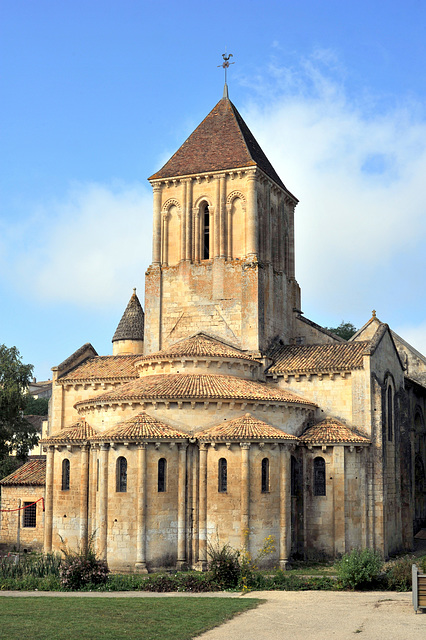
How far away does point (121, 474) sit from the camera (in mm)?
31906

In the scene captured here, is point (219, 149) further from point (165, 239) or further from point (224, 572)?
point (224, 572)

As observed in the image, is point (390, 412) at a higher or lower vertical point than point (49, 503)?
higher

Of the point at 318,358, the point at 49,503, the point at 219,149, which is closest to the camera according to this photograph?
the point at 49,503

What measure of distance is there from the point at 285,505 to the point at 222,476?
2852 mm

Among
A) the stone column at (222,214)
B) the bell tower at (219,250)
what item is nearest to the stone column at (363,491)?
the bell tower at (219,250)

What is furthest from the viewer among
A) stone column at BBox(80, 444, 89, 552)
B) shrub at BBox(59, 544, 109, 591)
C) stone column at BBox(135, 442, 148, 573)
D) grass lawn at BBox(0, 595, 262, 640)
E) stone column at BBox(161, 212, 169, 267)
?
stone column at BBox(161, 212, 169, 267)

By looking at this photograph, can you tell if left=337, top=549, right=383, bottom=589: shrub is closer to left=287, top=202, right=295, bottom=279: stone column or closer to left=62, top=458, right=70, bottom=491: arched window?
left=62, top=458, right=70, bottom=491: arched window

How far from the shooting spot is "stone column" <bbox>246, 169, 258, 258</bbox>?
41.2 m

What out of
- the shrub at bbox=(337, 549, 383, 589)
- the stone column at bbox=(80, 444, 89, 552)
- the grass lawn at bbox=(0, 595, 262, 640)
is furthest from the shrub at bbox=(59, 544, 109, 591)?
the shrub at bbox=(337, 549, 383, 589)

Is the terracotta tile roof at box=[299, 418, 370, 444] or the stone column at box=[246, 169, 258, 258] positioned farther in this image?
the stone column at box=[246, 169, 258, 258]

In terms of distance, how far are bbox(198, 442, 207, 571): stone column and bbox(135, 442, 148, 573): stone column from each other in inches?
89.4

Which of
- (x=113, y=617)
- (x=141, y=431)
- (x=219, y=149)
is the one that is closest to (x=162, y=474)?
(x=141, y=431)

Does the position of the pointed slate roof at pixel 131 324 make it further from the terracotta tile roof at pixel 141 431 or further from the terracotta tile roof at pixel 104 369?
the terracotta tile roof at pixel 141 431

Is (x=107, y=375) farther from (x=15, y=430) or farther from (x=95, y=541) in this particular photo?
(x=15, y=430)
